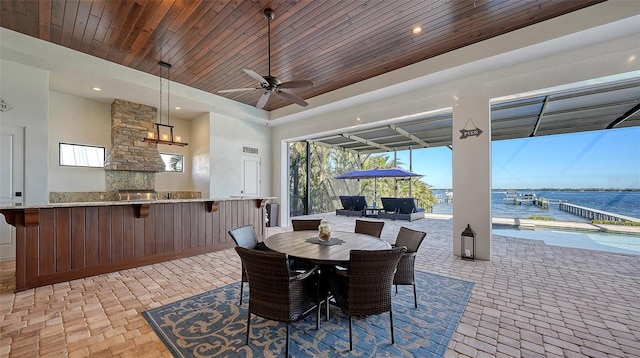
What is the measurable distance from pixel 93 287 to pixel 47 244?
918mm

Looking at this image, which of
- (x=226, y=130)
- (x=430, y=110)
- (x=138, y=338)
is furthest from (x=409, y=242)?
(x=226, y=130)

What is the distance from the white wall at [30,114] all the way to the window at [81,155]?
5.70 feet

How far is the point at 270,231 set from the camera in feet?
24.0

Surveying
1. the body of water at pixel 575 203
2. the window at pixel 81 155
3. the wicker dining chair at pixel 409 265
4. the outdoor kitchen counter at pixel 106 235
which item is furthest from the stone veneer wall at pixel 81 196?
the body of water at pixel 575 203

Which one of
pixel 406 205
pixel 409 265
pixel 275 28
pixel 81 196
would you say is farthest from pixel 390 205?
pixel 81 196

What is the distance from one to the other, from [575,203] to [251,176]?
34.9 ft

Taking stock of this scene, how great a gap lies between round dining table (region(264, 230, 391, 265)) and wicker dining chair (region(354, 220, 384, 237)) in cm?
41

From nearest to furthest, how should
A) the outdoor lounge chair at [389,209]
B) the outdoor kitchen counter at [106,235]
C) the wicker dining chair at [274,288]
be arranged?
the wicker dining chair at [274,288] < the outdoor kitchen counter at [106,235] < the outdoor lounge chair at [389,209]

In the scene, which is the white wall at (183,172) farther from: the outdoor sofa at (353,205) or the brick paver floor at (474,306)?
the outdoor sofa at (353,205)

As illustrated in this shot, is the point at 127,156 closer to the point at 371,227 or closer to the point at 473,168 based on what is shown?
the point at 371,227

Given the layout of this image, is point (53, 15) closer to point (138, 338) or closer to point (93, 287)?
point (93, 287)

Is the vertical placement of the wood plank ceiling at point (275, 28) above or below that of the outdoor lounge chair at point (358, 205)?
above

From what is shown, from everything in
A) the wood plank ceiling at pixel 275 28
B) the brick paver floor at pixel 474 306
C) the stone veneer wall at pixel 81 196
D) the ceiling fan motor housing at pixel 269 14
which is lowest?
the brick paver floor at pixel 474 306

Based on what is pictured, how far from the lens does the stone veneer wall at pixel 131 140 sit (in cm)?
616
